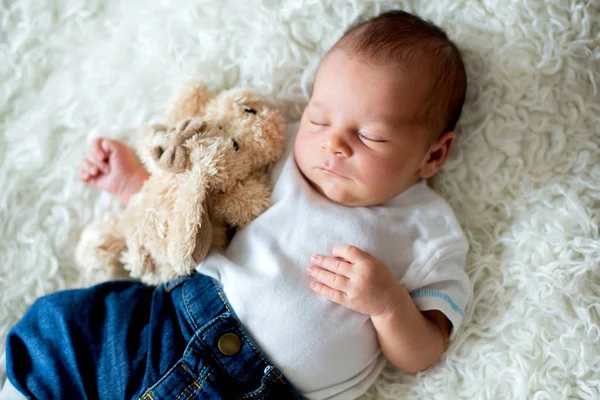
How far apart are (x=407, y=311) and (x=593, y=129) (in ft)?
1.91

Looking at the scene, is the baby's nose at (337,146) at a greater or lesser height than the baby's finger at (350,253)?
greater

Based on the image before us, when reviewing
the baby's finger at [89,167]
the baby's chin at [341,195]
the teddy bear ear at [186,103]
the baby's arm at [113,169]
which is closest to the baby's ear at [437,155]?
the baby's chin at [341,195]

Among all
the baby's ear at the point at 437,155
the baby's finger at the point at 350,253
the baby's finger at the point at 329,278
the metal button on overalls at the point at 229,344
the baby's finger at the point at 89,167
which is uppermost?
the baby's finger at the point at 89,167

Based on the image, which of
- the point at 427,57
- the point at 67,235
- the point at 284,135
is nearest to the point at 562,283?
the point at 427,57

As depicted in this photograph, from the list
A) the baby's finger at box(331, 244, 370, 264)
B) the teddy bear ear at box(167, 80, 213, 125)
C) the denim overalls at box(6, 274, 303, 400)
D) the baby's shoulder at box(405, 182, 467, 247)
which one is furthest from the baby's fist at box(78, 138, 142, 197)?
the baby's shoulder at box(405, 182, 467, 247)

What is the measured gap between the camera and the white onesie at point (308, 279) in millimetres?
1241

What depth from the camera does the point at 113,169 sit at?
1438 millimetres

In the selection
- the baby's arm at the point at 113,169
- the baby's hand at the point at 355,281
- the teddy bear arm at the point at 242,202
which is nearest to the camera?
the baby's hand at the point at 355,281

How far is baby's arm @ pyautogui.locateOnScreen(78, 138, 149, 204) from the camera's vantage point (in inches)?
56.4

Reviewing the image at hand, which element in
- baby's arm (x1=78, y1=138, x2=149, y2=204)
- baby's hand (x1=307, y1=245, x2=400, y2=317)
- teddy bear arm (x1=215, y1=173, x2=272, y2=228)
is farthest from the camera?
baby's arm (x1=78, y1=138, x2=149, y2=204)

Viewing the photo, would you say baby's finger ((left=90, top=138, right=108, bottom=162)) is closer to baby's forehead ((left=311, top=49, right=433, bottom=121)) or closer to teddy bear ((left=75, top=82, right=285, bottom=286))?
teddy bear ((left=75, top=82, right=285, bottom=286))

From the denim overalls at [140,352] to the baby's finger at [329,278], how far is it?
0.61ft

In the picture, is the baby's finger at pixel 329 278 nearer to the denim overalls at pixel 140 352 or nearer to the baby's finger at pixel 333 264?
the baby's finger at pixel 333 264

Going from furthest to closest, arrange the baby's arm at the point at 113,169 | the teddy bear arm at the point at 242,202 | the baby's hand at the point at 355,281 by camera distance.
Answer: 1. the baby's arm at the point at 113,169
2. the teddy bear arm at the point at 242,202
3. the baby's hand at the point at 355,281
